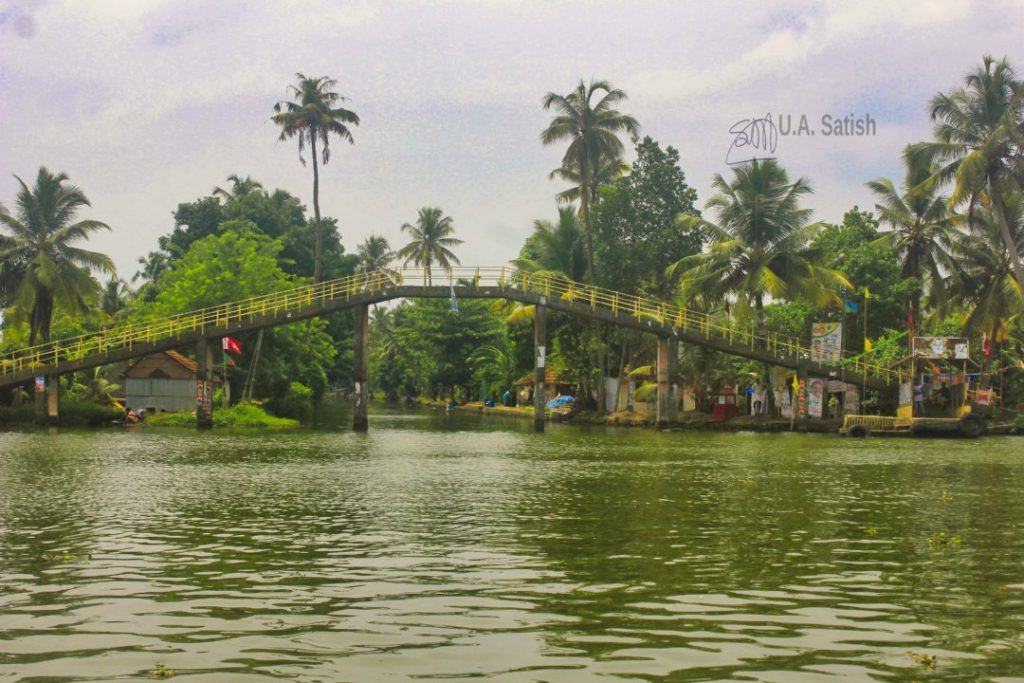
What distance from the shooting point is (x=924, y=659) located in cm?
736

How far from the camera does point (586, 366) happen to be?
214 feet

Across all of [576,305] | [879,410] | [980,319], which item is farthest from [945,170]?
[576,305]

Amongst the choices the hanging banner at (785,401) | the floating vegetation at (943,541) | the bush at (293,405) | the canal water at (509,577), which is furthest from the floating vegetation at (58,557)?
the hanging banner at (785,401)

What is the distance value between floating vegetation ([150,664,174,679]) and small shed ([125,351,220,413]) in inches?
1862

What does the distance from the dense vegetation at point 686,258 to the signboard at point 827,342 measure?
4.11 feet

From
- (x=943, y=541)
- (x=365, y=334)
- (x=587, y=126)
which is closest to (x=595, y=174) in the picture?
(x=587, y=126)

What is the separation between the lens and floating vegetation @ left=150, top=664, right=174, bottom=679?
696cm

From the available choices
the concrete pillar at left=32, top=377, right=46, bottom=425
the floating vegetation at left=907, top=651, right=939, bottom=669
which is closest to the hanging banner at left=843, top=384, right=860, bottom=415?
the concrete pillar at left=32, top=377, right=46, bottom=425

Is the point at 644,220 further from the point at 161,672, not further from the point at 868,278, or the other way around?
the point at 161,672

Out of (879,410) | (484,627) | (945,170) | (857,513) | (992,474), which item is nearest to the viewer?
(484,627)

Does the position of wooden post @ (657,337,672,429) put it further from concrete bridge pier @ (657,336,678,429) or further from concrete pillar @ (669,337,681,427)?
concrete pillar @ (669,337,681,427)

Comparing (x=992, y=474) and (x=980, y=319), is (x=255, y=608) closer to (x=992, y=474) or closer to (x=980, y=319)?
(x=992, y=474)

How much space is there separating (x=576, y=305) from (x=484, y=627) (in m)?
39.0

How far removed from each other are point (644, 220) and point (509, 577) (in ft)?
159
